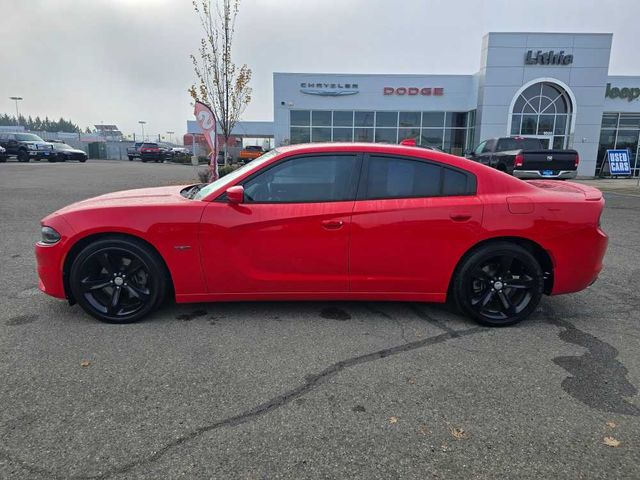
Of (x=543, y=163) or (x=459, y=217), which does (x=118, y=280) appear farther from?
(x=543, y=163)

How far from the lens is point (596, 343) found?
3.66 meters

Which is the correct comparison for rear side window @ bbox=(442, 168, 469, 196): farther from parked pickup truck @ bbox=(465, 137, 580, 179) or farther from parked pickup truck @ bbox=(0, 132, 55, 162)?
parked pickup truck @ bbox=(0, 132, 55, 162)

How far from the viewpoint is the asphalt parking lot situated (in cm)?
226

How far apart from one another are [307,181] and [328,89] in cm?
2256

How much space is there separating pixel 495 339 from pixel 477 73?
78.7ft

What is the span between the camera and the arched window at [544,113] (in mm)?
23141

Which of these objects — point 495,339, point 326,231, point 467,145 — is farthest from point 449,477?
point 467,145

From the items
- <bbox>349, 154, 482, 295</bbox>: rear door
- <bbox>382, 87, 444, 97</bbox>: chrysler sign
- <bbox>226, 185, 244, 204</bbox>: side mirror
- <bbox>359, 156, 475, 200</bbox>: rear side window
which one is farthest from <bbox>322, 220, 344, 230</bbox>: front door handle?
<bbox>382, 87, 444, 97</bbox>: chrysler sign

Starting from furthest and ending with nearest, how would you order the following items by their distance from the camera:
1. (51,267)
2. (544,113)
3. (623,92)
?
(623,92), (544,113), (51,267)

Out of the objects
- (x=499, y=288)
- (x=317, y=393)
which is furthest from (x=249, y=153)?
(x=317, y=393)

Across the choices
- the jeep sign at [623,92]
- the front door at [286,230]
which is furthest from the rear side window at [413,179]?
the jeep sign at [623,92]

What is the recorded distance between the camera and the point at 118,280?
12.8ft

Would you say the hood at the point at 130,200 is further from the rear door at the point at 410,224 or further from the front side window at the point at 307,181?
the rear door at the point at 410,224

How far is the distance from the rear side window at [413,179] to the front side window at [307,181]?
0.19 metres
